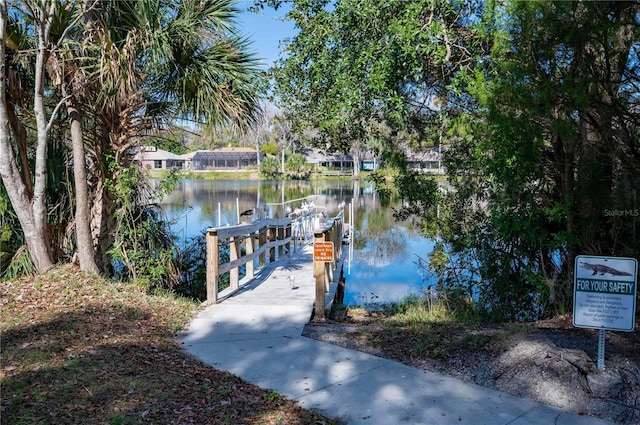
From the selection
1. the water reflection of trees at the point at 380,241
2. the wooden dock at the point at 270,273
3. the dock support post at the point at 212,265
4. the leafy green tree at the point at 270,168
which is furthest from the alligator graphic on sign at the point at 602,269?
the leafy green tree at the point at 270,168

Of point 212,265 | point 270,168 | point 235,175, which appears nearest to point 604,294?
point 212,265

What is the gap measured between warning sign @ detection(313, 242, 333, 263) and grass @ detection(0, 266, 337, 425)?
6.58ft

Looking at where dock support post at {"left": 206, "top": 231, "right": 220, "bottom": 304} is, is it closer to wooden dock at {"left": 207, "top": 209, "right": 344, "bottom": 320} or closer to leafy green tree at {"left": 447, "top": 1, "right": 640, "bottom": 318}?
wooden dock at {"left": 207, "top": 209, "right": 344, "bottom": 320}

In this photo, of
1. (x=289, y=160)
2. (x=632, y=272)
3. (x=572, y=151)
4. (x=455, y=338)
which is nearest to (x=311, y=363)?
(x=455, y=338)

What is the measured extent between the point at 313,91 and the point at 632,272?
20.1ft

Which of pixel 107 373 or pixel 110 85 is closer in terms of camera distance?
pixel 107 373

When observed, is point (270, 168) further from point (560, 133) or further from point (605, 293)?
point (605, 293)

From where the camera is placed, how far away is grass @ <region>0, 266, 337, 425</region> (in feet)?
13.3

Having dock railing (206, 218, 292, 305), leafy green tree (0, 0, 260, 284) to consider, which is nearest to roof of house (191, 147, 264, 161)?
dock railing (206, 218, 292, 305)

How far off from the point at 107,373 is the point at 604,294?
14.3 ft

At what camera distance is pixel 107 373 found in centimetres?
474

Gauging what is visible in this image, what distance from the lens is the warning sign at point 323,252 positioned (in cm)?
773

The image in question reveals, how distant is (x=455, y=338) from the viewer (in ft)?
19.6

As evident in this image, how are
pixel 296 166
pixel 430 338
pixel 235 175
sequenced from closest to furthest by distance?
pixel 430 338
pixel 296 166
pixel 235 175
